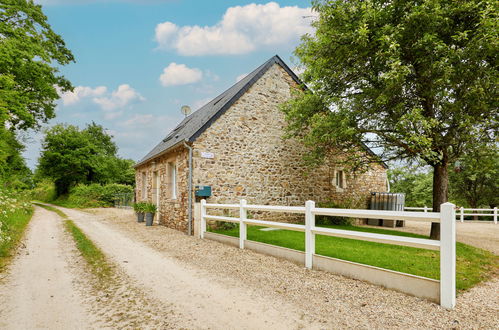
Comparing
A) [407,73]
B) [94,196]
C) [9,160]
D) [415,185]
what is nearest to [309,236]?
[407,73]

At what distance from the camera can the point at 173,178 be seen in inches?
445

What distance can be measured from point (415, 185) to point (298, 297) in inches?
1181

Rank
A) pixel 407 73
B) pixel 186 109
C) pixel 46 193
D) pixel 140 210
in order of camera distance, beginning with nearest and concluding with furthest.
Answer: pixel 407 73 → pixel 140 210 → pixel 186 109 → pixel 46 193

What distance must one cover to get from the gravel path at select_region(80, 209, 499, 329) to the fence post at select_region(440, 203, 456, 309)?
15 centimetres

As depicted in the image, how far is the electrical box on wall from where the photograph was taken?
8.80m

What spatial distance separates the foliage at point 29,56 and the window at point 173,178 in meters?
5.43

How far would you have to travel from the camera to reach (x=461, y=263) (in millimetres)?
5543

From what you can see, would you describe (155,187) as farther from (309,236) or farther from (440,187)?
(440,187)

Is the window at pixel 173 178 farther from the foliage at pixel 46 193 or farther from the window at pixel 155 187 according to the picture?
the foliage at pixel 46 193

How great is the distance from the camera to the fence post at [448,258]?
323 centimetres

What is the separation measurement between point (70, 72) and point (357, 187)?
1708 cm

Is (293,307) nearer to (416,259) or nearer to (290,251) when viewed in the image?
(290,251)

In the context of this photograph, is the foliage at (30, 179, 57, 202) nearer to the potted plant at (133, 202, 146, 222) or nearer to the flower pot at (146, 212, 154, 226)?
the potted plant at (133, 202, 146, 222)

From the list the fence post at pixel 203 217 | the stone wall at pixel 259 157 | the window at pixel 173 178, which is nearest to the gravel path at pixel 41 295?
the fence post at pixel 203 217
